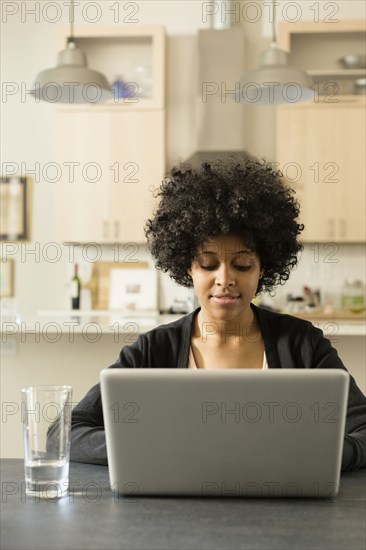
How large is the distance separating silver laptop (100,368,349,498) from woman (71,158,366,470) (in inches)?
17.7

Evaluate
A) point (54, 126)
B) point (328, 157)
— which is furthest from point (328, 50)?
point (54, 126)

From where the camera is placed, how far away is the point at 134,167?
5.46 m

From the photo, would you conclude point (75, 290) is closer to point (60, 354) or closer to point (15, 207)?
point (15, 207)

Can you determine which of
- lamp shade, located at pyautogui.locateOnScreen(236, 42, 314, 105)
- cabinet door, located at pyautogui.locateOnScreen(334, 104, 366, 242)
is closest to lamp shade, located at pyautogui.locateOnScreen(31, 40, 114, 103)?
lamp shade, located at pyautogui.locateOnScreen(236, 42, 314, 105)

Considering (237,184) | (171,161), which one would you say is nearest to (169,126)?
(171,161)

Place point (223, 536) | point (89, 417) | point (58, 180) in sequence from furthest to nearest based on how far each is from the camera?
point (58, 180) → point (89, 417) → point (223, 536)

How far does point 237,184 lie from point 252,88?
245 cm

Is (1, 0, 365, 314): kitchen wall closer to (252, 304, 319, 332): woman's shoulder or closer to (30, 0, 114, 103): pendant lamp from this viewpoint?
(30, 0, 114, 103): pendant lamp

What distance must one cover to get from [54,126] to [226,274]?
14.1 feet

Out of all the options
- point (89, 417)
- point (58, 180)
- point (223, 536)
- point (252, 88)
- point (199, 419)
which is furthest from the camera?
point (58, 180)

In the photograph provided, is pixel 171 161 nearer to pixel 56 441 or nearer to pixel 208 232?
pixel 208 232

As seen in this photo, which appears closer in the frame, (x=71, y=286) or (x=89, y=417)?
(x=89, y=417)

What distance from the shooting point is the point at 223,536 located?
3.50ft

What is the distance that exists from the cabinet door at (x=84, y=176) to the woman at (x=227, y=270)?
345cm
